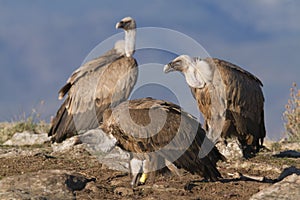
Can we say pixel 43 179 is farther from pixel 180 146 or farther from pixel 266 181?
pixel 266 181

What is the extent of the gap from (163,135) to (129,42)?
5117mm

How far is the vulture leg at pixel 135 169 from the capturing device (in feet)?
23.4

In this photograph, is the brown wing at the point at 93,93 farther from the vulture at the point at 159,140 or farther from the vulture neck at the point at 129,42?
the vulture at the point at 159,140

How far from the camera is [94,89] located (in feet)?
37.9

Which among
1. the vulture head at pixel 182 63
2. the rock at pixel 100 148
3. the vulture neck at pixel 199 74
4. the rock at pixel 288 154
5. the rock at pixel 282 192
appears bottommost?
the rock at pixel 288 154

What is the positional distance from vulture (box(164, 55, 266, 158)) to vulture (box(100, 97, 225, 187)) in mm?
2936

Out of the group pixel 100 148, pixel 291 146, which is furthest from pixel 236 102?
pixel 100 148

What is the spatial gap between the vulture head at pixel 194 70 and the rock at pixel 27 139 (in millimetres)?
4520

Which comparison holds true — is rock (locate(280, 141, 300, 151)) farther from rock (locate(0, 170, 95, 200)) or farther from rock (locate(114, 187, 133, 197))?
rock (locate(0, 170, 95, 200))

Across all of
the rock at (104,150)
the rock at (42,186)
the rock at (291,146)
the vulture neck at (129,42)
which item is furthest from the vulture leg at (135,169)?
the rock at (291,146)

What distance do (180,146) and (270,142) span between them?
299 inches

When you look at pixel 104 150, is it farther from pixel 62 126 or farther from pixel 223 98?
pixel 223 98

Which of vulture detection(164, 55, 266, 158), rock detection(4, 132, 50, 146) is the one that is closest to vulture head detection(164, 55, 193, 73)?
vulture detection(164, 55, 266, 158)

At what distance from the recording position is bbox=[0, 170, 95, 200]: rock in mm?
6446
